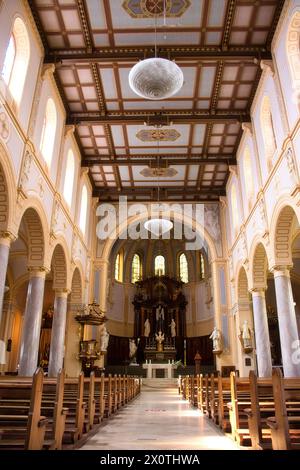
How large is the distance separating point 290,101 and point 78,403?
9.53 meters

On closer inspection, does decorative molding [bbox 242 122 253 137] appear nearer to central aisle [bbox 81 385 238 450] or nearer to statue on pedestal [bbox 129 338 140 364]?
central aisle [bbox 81 385 238 450]

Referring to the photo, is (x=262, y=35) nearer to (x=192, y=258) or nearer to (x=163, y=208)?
(x=163, y=208)

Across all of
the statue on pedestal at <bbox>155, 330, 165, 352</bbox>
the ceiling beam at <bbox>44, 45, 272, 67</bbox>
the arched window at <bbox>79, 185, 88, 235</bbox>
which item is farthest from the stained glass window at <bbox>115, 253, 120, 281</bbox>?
the ceiling beam at <bbox>44, 45, 272, 67</bbox>

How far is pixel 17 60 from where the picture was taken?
441 inches

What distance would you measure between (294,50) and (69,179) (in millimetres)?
10115

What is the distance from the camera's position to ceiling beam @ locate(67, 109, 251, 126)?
1545cm

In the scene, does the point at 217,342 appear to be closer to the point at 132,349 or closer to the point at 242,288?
the point at 242,288

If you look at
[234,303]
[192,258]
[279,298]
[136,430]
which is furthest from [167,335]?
[136,430]

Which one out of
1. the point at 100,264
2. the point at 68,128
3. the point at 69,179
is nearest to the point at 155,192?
the point at 100,264

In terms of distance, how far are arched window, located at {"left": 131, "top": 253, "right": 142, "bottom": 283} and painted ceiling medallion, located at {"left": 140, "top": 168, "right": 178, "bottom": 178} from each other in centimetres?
1125

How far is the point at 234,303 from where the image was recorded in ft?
65.1

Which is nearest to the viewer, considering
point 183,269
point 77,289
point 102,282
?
point 77,289

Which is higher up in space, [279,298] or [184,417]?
[279,298]

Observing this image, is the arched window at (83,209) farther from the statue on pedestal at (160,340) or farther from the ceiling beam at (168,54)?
the statue on pedestal at (160,340)
